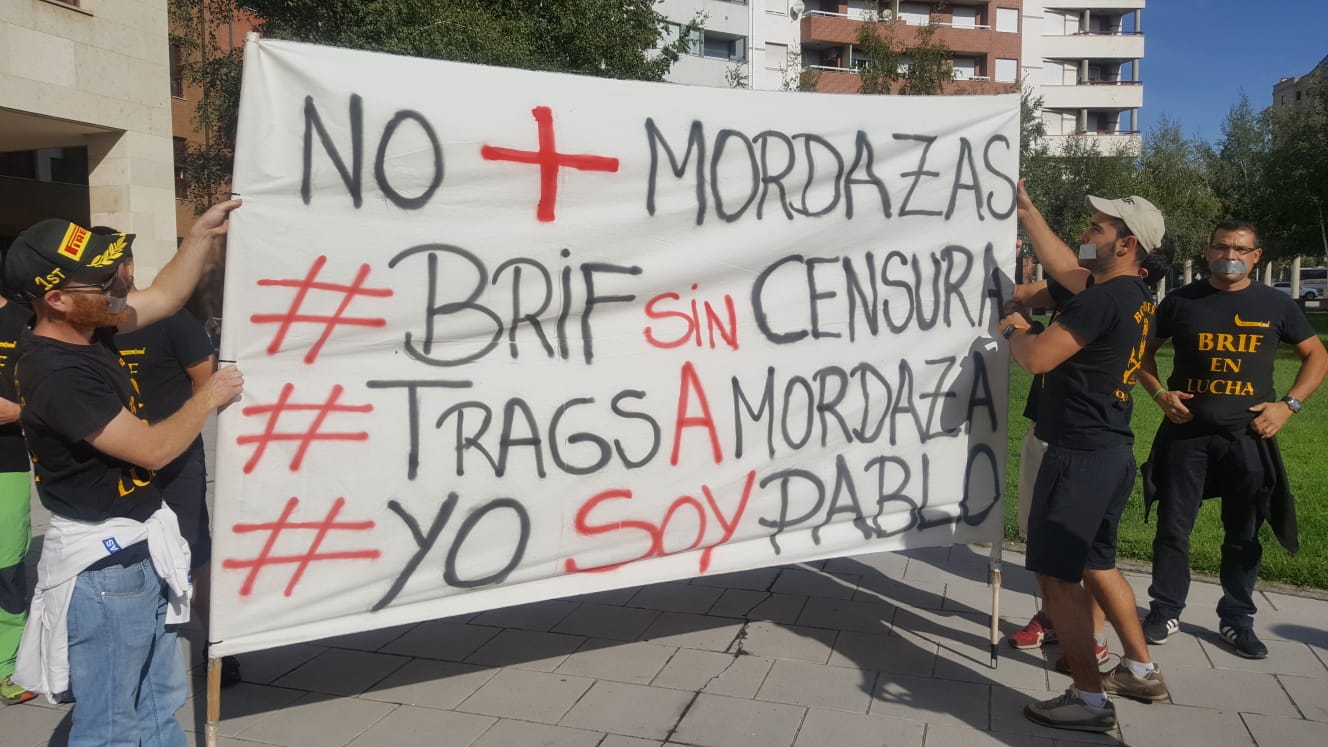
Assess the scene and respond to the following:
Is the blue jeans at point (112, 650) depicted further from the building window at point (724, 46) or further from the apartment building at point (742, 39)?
the building window at point (724, 46)

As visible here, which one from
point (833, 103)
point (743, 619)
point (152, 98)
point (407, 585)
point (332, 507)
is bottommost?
point (743, 619)

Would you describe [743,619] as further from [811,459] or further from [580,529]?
[580,529]

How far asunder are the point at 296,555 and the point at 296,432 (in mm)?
386

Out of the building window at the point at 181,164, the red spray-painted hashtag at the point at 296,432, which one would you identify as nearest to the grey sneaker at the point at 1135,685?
the red spray-painted hashtag at the point at 296,432

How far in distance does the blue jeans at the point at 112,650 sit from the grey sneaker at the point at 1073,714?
2.85 meters

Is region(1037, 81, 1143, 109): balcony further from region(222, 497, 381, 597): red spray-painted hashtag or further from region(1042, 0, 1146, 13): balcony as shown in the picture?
region(222, 497, 381, 597): red spray-painted hashtag

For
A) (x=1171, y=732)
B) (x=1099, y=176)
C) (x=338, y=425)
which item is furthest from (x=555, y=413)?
(x=1099, y=176)

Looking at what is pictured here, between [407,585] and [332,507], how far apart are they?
1.22 ft

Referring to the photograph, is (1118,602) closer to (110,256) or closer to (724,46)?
(110,256)

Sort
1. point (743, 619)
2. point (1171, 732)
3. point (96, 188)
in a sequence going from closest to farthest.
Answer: point (1171, 732) → point (743, 619) → point (96, 188)

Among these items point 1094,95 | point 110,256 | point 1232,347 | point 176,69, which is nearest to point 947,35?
point 1094,95

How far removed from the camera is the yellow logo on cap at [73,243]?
8.02 feet

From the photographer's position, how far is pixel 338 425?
10.1 ft

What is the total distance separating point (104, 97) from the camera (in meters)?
14.0
